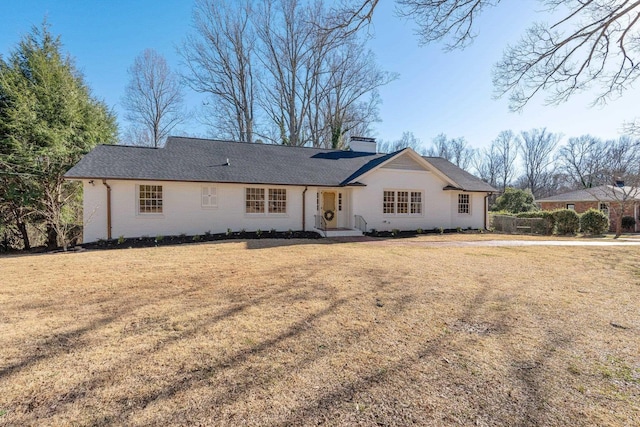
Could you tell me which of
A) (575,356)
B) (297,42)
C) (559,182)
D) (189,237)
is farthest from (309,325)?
(559,182)

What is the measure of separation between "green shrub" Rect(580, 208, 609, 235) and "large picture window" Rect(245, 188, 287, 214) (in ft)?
64.1

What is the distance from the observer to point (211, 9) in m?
27.6

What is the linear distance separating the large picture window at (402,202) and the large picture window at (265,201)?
5.56 metres

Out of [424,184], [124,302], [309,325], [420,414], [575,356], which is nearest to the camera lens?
[420,414]

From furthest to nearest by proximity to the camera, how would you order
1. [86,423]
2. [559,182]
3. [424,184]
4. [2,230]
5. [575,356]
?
[559,182], [424,184], [2,230], [575,356], [86,423]

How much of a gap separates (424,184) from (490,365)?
1531 cm

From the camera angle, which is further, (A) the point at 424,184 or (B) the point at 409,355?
(A) the point at 424,184

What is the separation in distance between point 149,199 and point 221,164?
12.4ft

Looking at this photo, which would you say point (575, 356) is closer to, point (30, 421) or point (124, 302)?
point (30, 421)

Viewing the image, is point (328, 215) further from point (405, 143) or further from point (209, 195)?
point (405, 143)

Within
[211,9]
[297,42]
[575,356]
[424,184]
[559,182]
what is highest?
[211,9]

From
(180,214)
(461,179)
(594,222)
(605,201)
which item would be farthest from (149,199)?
(605,201)

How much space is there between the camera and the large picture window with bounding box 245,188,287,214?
15.2 metres

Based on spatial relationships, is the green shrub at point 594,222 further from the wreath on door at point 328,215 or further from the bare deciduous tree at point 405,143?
the bare deciduous tree at point 405,143
